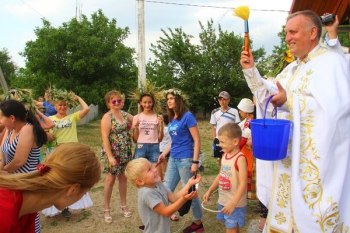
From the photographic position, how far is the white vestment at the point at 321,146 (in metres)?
2.20

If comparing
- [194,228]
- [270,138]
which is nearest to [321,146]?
[270,138]

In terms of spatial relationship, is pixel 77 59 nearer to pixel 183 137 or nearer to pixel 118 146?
pixel 118 146

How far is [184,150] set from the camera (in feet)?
13.9

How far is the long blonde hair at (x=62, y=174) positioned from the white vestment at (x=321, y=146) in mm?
1482

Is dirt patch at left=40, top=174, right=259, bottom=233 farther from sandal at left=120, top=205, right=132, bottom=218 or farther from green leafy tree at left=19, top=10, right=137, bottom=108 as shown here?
green leafy tree at left=19, top=10, right=137, bottom=108

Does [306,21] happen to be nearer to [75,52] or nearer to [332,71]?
[332,71]

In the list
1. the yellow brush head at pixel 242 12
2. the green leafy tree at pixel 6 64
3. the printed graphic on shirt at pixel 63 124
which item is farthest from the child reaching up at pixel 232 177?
the green leafy tree at pixel 6 64

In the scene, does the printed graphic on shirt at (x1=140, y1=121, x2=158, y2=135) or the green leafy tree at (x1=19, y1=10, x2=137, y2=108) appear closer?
the printed graphic on shirt at (x1=140, y1=121, x2=158, y2=135)

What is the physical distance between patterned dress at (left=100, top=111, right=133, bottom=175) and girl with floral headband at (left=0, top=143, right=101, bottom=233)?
9.25ft

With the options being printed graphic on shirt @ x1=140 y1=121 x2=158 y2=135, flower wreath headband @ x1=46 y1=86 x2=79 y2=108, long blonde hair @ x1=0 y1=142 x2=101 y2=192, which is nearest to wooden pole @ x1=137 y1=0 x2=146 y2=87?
flower wreath headband @ x1=46 y1=86 x2=79 y2=108

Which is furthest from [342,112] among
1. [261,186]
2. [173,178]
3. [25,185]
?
[173,178]

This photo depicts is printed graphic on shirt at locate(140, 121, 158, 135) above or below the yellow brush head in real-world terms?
below

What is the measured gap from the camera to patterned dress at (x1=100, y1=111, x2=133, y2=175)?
459cm

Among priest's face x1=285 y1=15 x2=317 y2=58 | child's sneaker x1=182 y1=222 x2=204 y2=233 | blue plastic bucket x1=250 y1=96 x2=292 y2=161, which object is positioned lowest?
child's sneaker x1=182 y1=222 x2=204 y2=233
